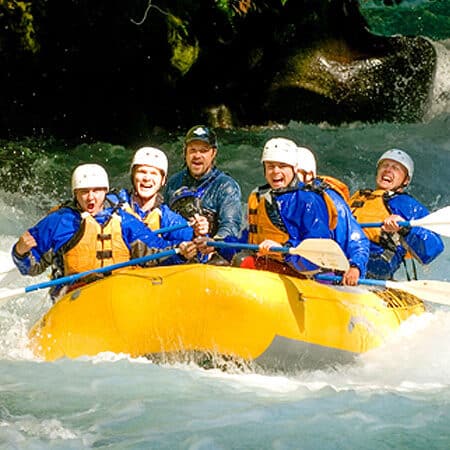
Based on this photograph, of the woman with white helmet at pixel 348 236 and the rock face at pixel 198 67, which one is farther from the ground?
the rock face at pixel 198 67

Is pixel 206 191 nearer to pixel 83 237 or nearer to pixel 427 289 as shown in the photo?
pixel 83 237

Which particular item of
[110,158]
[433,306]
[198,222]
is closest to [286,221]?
[198,222]

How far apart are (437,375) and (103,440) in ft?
6.93

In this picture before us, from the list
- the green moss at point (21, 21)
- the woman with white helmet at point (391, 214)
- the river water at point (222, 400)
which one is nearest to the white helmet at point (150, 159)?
the river water at point (222, 400)

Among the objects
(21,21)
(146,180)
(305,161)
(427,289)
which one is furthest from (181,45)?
(427,289)

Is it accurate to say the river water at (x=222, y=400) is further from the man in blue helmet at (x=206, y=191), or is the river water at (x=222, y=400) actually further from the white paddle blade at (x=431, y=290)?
the man in blue helmet at (x=206, y=191)

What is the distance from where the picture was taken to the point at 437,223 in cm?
639

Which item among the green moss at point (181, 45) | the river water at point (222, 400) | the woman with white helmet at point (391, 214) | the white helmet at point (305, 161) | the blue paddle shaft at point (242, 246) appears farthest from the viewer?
the green moss at point (181, 45)

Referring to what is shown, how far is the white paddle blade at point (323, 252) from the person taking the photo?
5711 mm

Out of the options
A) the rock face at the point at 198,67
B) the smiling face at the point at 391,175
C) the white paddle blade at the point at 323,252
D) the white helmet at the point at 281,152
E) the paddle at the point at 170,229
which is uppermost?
the rock face at the point at 198,67

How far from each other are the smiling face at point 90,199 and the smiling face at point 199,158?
41.9 inches

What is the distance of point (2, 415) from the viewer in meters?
4.95

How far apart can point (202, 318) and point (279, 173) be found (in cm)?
102

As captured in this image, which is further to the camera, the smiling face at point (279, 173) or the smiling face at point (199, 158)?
the smiling face at point (199, 158)
